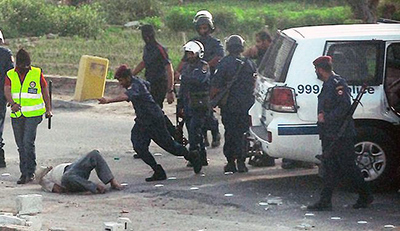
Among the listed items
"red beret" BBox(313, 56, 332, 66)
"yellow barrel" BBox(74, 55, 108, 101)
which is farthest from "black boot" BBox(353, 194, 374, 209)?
"yellow barrel" BBox(74, 55, 108, 101)

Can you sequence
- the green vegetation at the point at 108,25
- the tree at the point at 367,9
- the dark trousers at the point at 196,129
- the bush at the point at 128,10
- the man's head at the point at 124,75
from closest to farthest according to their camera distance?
1. the man's head at the point at 124,75
2. the dark trousers at the point at 196,129
3. the green vegetation at the point at 108,25
4. the tree at the point at 367,9
5. the bush at the point at 128,10

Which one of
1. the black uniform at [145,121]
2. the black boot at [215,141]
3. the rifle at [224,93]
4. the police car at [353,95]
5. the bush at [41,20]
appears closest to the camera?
the police car at [353,95]

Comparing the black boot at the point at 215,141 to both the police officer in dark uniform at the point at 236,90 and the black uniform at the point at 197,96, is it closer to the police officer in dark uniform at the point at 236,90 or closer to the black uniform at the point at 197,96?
the black uniform at the point at 197,96

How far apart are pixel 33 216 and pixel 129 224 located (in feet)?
3.04

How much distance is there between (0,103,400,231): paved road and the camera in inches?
423

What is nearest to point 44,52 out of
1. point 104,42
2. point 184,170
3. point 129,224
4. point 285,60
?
point 104,42

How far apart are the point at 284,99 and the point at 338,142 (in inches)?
38.1

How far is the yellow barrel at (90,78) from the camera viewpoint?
62.1 ft

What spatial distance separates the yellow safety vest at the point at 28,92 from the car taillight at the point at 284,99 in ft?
9.63

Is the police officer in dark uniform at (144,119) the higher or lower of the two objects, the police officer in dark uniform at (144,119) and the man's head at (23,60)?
the lower

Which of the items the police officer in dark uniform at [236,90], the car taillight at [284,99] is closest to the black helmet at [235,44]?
the police officer in dark uniform at [236,90]

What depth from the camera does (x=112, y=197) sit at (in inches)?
477

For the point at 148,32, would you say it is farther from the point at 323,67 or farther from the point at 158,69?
the point at 323,67

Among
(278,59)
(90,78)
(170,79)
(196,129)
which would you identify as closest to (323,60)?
(278,59)
